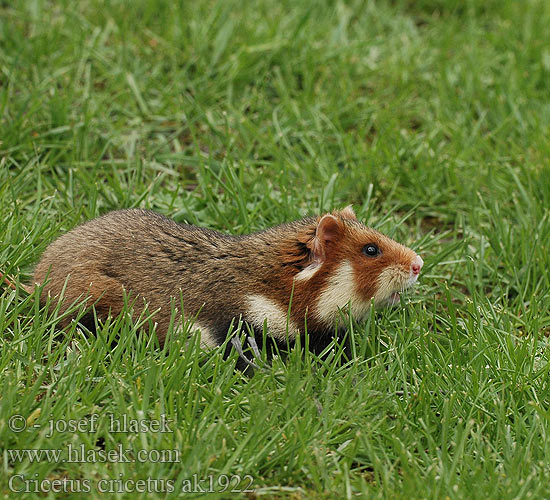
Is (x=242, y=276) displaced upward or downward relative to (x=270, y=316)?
upward

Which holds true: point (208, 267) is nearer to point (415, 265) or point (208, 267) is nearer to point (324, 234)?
point (324, 234)

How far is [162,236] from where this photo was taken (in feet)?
15.1

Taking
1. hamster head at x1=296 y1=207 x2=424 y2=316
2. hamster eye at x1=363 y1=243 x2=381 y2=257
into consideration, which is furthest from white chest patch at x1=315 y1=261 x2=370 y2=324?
hamster eye at x1=363 y1=243 x2=381 y2=257

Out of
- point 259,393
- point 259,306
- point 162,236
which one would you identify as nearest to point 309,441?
point 259,393

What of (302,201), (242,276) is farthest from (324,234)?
(302,201)

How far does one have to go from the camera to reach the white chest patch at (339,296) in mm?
4391

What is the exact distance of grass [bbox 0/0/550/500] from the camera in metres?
3.62

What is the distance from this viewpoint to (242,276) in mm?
4457

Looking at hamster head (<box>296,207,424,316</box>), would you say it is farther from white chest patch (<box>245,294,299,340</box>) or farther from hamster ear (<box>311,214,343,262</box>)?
white chest patch (<box>245,294,299,340</box>)

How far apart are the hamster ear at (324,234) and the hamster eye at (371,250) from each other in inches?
6.6

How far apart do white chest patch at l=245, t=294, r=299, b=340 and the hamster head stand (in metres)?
0.26

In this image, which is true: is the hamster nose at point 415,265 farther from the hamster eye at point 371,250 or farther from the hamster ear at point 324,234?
the hamster ear at point 324,234

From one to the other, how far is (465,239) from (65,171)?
2.90 meters

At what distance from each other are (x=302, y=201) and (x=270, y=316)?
1661mm
